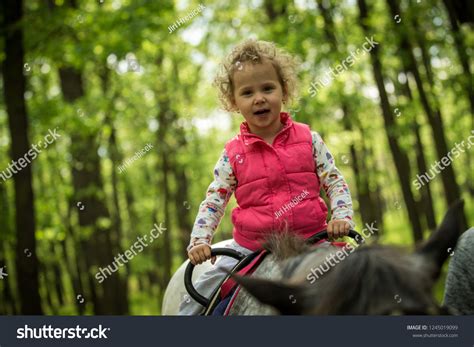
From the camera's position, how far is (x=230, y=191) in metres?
3.51

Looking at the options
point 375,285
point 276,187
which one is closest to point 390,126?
point 276,187

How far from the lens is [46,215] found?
49.4ft

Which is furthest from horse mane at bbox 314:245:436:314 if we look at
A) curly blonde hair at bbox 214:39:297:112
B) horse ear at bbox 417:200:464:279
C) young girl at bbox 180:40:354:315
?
curly blonde hair at bbox 214:39:297:112

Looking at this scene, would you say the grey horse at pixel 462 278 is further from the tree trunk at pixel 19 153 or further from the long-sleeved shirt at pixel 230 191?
the tree trunk at pixel 19 153

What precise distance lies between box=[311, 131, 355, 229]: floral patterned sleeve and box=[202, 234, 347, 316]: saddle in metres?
0.31

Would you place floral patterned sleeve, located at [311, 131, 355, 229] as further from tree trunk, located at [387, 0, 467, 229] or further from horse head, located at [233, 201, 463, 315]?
tree trunk, located at [387, 0, 467, 229]

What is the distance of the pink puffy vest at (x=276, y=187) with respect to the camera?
10.4 ft

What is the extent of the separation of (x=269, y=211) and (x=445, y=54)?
13.7 m

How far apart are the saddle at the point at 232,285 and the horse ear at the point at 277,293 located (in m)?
0.81

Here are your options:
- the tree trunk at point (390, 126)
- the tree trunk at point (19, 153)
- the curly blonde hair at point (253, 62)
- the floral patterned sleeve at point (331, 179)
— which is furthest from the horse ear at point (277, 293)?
the tree trunk at point (390, 126)

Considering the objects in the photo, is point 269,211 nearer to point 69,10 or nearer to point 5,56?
point 5,56

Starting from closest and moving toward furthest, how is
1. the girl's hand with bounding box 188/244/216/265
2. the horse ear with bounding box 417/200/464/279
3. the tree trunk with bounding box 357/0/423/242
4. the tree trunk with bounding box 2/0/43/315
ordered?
the horse ear with bounding box 417/200/464/279, the girl's hand with bounding box 188/244/216/265, the tree trunk with bounding box 2/0/43/315, the tree trunk with bounding box 357/0/423/242

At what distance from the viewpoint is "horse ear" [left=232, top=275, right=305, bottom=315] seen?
5.88ft

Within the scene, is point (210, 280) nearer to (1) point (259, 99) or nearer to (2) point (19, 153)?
(1) point (259, 99)
